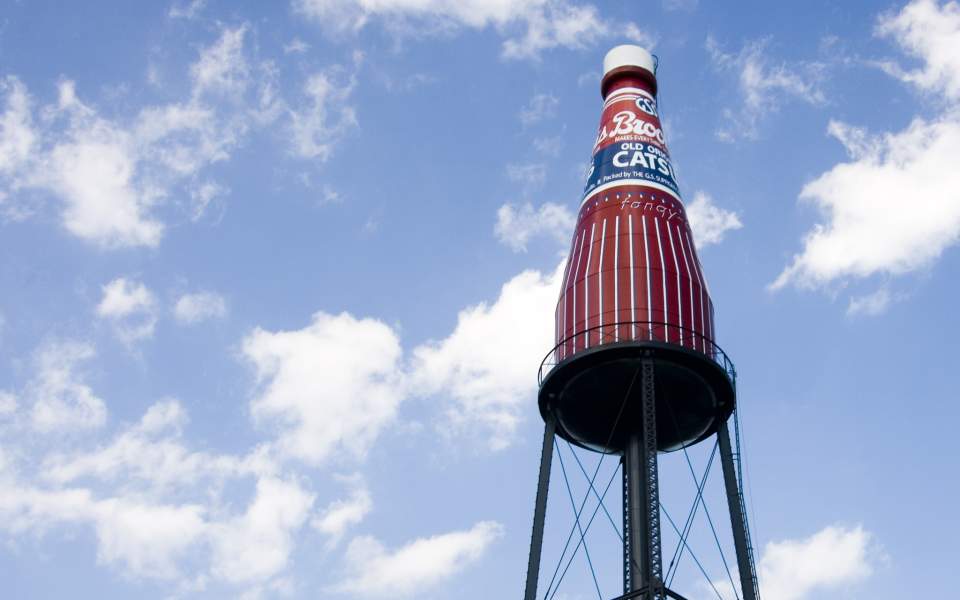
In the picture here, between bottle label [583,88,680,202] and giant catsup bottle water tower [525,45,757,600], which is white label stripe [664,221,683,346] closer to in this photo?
giant catsup bottle water tower [525,45,757,600]

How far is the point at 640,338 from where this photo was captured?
2798 centimetres

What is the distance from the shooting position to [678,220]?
31.1 meters

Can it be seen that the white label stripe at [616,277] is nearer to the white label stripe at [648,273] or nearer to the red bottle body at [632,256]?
the red bottle body at [632,256]

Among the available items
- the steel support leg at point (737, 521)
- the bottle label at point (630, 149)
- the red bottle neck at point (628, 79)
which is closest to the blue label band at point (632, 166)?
the bottle label at point (630, 149)

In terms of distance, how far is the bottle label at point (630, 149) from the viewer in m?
31.5

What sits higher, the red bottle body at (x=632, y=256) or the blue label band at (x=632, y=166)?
the blue label band at (x=632, y=166)

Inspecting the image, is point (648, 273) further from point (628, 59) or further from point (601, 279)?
point (628, 59)

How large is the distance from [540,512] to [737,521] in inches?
188

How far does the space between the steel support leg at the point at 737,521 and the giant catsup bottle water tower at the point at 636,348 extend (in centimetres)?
3

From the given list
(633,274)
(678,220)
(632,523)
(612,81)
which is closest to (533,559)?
(632,523)

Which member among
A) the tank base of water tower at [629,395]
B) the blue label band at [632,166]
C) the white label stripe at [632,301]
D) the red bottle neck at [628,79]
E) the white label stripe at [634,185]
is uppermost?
the red bottle neck at [628,79]

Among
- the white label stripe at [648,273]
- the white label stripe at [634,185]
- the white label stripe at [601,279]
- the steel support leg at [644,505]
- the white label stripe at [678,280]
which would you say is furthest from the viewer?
the white label stripe at [634,185]

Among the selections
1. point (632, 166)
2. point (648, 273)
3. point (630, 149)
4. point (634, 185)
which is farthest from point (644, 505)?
Answer: point (630, 149)

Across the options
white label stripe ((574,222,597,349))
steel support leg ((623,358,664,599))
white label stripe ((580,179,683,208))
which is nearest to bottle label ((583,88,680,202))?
white label stripe ((580,179,683,208))
